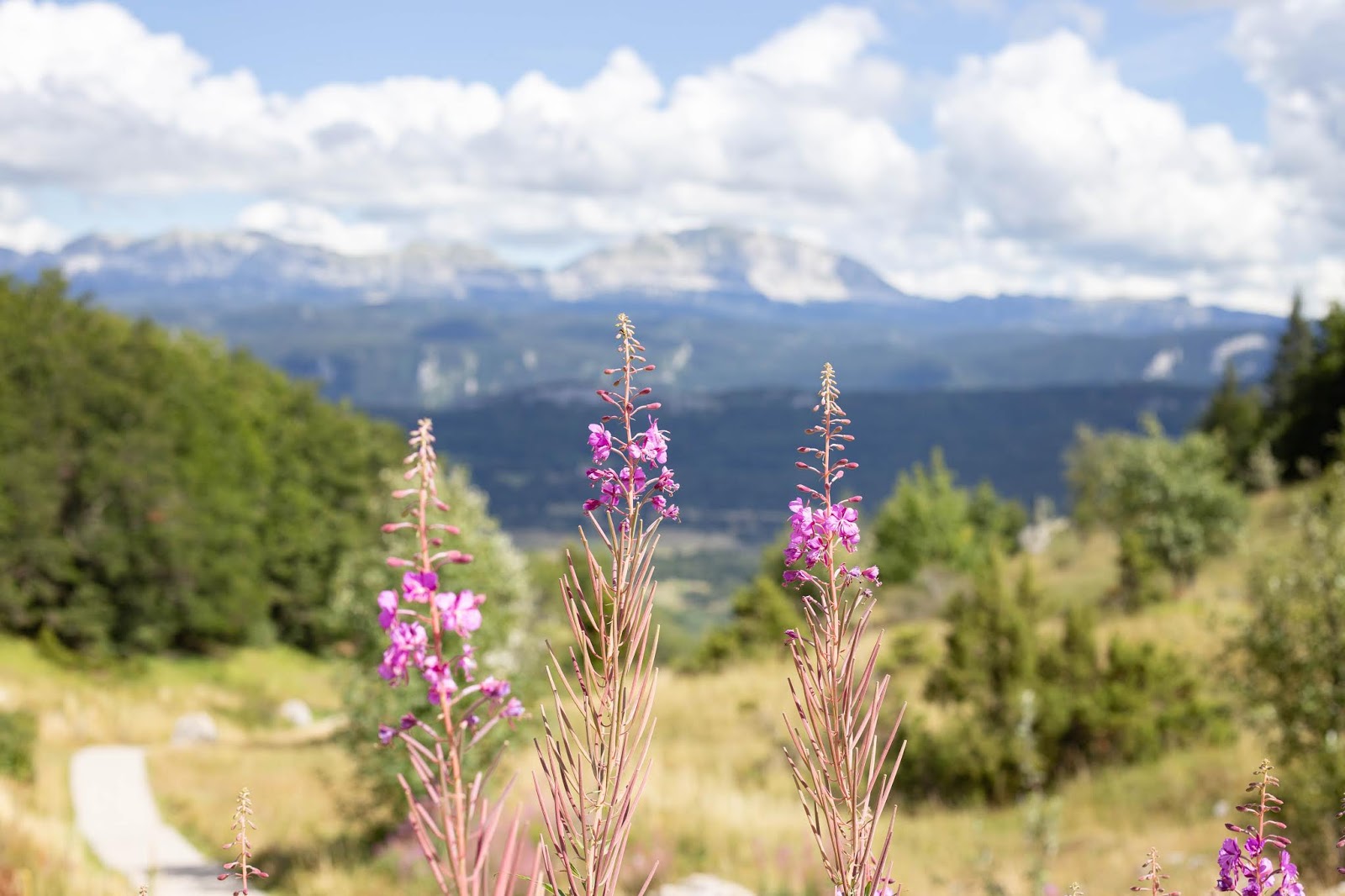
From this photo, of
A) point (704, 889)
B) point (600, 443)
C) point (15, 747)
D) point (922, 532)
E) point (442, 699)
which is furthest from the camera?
point (922, 532)

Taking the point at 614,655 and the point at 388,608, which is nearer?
the point at 388,608

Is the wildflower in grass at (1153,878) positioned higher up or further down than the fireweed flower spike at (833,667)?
further down

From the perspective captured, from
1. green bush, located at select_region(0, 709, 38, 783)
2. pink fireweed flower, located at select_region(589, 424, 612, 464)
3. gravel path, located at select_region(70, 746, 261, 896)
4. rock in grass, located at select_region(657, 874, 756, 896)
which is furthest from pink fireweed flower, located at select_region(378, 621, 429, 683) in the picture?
green bush, located at select_region(0, 709, 38, 783)

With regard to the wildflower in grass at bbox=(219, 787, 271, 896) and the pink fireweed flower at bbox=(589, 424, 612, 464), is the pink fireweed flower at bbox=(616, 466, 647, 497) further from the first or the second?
the wildflower in grass at bbox=(219, 787, 271, 896)

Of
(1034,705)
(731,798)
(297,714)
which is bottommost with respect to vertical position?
(297,714)

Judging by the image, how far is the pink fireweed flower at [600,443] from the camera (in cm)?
208

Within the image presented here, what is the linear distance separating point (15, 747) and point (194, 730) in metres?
11.5

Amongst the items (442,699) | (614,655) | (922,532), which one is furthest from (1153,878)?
(922,532)

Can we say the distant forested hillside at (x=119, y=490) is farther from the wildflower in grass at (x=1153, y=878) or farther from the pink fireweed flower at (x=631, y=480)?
the wildflower in grass at (x=1153, y=878)

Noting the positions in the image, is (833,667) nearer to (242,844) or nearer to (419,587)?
(419,587)

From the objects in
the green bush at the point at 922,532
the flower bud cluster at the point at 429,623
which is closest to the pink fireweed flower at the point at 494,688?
the flower bud cluster at the point at 429,623

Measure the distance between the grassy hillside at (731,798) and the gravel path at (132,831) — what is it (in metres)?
0.43

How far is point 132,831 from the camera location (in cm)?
1767

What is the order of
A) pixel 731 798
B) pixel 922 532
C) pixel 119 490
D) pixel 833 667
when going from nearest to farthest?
pixel 833 667
pixel 731 798
pixel 119 490
pixel 922 532
